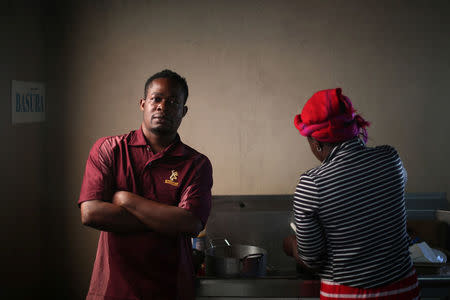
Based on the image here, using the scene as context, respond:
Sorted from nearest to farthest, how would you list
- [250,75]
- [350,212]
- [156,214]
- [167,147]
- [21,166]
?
[350,212], [156,214], [167,147], [21,166], [250,75]

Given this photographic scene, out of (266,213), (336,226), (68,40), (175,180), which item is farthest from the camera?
(68,40)

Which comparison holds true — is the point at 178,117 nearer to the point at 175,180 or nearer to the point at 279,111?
the point at 175,180

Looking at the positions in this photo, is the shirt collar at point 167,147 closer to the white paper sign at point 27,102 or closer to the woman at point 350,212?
the woman at point 350,212

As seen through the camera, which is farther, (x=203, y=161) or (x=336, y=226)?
(x=203, y=161)

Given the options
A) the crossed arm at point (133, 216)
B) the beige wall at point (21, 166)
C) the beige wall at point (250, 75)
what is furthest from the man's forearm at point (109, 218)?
the beige wall at point (250, 75)

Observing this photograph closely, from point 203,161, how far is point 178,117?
0.17 meters

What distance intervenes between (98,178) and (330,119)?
0.72 meters

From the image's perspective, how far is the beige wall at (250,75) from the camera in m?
2.29

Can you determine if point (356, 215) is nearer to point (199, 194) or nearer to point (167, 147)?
point (199, 194)

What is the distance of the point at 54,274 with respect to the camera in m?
2.39

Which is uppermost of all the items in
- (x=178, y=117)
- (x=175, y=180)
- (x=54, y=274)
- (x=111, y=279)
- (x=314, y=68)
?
(x=314, y=68)

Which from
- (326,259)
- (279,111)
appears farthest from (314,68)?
(326,259)

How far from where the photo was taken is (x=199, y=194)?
4.39 feet

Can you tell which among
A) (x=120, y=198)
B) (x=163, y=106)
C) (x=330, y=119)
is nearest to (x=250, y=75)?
(x=163, y=106)
